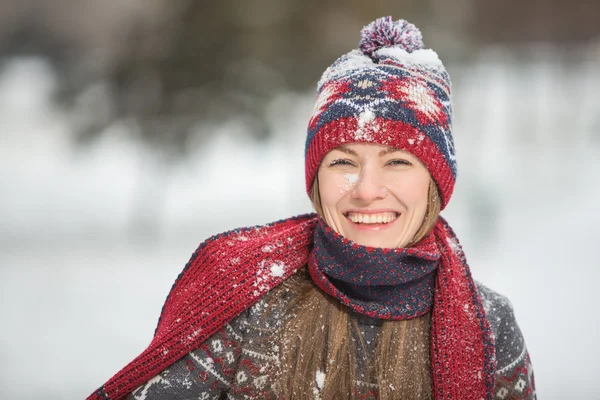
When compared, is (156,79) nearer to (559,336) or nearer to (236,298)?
(559,336)

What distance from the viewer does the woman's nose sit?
109cm

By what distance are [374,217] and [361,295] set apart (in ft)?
0.48

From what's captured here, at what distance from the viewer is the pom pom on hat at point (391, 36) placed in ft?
3.99

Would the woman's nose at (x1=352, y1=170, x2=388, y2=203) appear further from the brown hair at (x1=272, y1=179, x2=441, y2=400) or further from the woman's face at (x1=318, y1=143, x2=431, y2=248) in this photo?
the brown hair at (x1=272, y1=179, x2=441, y2=400)

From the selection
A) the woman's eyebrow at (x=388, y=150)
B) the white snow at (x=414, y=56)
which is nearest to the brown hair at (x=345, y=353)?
the woman's eyebrow at (x=388, y=150)

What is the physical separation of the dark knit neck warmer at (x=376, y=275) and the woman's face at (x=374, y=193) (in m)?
0.04

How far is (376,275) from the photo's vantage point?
3.59 ft

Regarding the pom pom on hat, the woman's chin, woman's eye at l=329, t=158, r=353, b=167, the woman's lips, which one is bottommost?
the woman's chin

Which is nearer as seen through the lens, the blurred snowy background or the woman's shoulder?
the woman's shoulder

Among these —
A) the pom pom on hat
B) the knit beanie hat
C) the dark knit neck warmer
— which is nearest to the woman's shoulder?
the dark knit neck warmer

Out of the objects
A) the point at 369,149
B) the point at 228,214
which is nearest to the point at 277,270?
the point at 369,149

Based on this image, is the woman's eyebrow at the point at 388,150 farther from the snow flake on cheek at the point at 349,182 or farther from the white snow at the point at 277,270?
the white snow at the point at 277,270

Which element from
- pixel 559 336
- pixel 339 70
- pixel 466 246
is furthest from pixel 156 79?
pixel 339 70

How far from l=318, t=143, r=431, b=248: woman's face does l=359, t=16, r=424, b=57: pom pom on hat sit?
0.25m
